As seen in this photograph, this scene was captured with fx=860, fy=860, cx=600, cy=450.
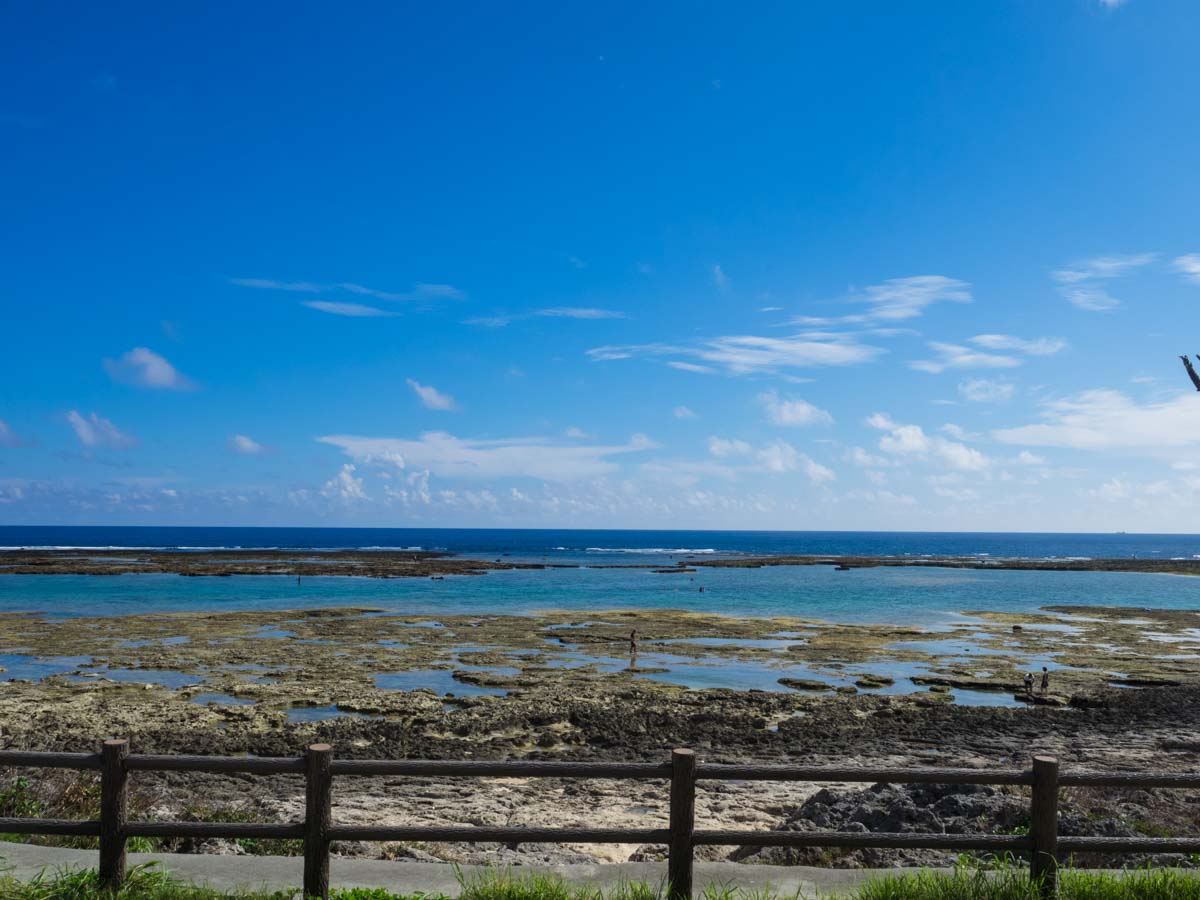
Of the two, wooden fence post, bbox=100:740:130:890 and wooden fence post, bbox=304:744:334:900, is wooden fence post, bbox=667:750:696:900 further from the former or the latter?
wooden fence post, bbox=100:740:130:890

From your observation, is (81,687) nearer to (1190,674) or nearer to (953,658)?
(953,658)

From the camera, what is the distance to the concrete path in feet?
25.3

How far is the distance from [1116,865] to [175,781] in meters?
14.3

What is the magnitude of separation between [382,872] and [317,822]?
133 cm

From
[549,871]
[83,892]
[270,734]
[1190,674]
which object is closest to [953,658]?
[1190,674]

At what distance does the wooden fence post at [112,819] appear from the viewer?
23.3ft

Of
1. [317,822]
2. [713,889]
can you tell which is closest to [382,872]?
[317,822]

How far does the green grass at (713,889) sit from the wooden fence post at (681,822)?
19cm

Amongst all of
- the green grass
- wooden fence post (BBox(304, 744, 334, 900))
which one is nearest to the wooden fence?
wooden fence post (BBox(304, 744, 334, 900))

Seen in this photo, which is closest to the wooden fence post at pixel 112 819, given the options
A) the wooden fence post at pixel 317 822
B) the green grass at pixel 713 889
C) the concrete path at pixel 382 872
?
the green grass at pixel 713 889

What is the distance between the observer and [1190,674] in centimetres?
3130

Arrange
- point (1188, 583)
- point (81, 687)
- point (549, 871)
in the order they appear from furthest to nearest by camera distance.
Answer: point (1188, 583), point (81, 687), point (549, 871)

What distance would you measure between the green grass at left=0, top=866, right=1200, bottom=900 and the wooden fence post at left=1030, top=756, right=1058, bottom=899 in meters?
0.13

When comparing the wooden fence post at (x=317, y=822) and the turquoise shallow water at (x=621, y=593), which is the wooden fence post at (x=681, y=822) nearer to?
the wooden fence post at (x=317, y=822)
